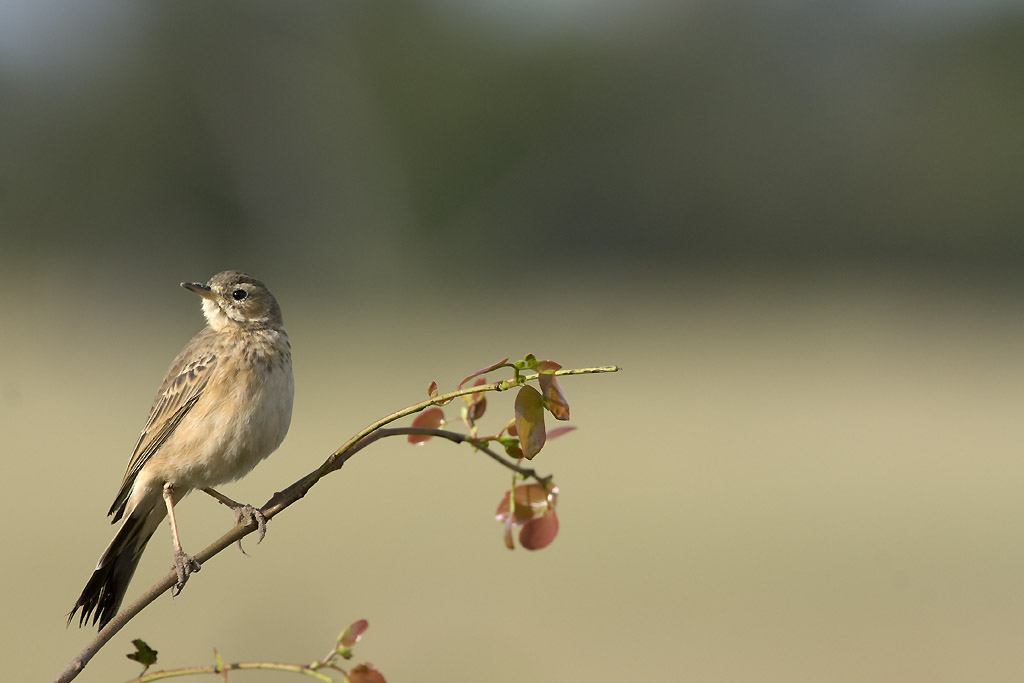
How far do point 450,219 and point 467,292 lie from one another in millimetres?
1996

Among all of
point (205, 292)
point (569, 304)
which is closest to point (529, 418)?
point (205, 292)

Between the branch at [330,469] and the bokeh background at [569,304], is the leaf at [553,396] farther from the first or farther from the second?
the bokeh background at [569,304]

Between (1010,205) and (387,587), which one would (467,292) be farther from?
(387,587)

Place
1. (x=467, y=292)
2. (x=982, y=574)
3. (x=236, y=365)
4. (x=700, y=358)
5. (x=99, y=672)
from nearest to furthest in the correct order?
(x=236, y=365)
(x=99, y=672)
(x=982, y=574)
(x=700, y=358)
(x=467, y=292)

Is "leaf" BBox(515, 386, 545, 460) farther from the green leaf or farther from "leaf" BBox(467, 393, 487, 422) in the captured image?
"leaf" BBox(467, 393, 487, 422)

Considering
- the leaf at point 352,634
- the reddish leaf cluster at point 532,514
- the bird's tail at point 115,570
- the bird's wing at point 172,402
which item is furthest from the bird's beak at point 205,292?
the leaf at point 352,634

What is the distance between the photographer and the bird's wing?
3262 mm

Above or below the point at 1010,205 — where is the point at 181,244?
below

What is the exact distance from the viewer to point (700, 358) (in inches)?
966

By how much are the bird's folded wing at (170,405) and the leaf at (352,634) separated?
6.02 feet

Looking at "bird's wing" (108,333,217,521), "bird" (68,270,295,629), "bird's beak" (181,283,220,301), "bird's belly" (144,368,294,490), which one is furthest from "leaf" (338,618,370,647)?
"bird's beak" (181,283,220,301)

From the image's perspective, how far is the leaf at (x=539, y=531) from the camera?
168 centimetres

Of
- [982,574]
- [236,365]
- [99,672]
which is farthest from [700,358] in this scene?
[236,365]

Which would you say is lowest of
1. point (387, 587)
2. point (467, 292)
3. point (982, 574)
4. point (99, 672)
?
point (99, 672)
